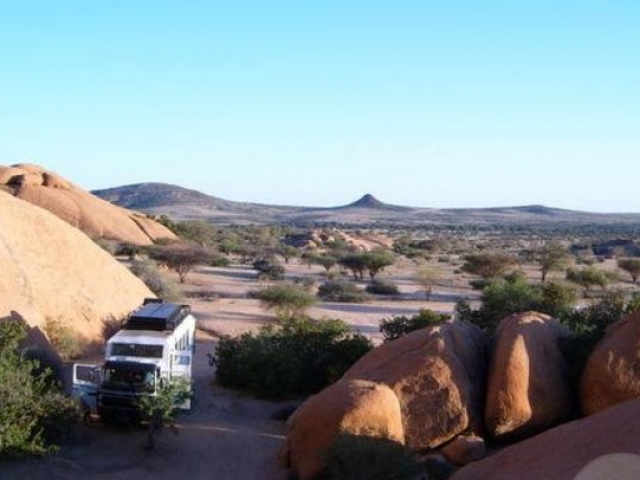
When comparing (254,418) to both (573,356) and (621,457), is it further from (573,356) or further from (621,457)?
(621,457)

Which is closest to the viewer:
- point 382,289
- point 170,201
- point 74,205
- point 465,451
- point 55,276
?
point 465,451

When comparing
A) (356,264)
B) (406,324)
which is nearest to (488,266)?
(356,264)

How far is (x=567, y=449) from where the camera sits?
312 inches

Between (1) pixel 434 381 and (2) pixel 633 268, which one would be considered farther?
(2) pixel 633 268

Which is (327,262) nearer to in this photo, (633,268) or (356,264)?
(356,264)

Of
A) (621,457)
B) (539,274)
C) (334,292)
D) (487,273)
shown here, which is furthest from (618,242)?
(621,457)

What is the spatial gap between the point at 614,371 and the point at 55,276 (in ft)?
43.6

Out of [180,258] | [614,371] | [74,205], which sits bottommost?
[180,258]

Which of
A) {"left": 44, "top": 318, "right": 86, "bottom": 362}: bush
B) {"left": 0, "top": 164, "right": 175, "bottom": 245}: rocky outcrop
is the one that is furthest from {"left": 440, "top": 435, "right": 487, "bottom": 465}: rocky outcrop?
{"left": 0, "top": 164, "right": 175, "bottom": 245}: rocky outcrop

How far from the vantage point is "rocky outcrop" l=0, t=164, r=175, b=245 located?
42.6 metres

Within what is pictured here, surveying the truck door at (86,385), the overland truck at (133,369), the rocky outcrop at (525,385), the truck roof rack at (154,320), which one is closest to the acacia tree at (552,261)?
the truck roof rack at (154,320)

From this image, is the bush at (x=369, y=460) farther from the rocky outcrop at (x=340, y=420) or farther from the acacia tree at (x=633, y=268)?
the acacia tree at (x=633, y=268)

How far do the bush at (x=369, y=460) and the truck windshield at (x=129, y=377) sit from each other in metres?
4.00

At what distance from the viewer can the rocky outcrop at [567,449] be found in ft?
24.5
